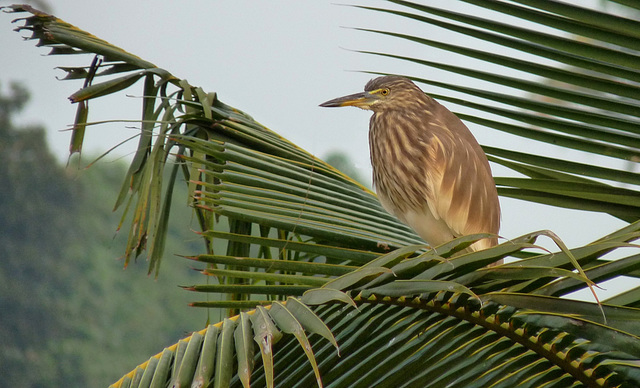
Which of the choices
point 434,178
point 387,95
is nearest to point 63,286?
point 387,95

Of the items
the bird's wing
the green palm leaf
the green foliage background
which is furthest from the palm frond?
the green foliage background

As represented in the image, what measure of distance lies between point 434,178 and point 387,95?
1.59 ft

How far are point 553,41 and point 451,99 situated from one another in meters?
0.32

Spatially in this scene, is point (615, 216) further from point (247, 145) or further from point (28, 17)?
point (28, 17)

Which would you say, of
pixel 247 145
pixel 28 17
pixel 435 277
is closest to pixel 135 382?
pixel 435 277

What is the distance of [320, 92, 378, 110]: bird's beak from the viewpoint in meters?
2.64

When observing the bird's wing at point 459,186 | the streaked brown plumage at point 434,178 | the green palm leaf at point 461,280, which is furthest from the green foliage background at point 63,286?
the green palm leaf at point 461,280

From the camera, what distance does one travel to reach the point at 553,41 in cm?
151

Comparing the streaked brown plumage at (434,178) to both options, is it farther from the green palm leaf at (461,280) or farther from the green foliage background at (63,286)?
the green foliage background at (63,286)

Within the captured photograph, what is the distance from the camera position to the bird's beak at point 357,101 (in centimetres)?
264

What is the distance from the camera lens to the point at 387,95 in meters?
2.79

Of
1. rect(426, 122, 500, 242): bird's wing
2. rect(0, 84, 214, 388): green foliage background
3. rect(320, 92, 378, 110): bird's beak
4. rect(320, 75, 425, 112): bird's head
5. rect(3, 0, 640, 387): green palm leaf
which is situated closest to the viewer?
rect(3, 0, 640, 387): green palm leaf

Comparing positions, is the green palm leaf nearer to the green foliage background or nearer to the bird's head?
the bird's head

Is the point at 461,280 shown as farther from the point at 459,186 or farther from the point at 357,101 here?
the point at 357,101
